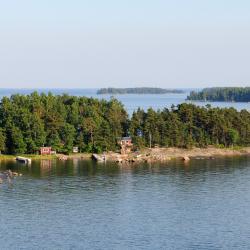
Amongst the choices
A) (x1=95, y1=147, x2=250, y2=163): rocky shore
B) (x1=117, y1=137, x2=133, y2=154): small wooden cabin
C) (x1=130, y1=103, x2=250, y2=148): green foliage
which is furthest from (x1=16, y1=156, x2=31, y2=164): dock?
(x1=130, y1=103, x2=250, y2=148): green foliage

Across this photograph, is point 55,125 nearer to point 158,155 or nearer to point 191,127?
point 158,155

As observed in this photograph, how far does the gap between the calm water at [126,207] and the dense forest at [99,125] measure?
32.5ft

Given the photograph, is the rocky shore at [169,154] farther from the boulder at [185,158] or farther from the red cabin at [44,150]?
the red cabin at [44,150]

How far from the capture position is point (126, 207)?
7650cm

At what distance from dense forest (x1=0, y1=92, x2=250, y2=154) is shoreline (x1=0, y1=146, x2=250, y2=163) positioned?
163cm

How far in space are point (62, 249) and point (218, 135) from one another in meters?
75.3

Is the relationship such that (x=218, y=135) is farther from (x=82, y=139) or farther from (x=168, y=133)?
(x=82, y=139)

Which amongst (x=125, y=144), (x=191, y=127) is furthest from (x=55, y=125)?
(x=191, y=127)

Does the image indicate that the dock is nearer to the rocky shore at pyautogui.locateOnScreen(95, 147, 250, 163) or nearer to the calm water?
the calm water

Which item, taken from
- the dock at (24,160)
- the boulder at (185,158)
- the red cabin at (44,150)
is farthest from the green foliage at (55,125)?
the boulder at (185,158)

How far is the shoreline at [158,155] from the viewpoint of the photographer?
116 m

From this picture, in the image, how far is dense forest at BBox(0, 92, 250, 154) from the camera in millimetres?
117938

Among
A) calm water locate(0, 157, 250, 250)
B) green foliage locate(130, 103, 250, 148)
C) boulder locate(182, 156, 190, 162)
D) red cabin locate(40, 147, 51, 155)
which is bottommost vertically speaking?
calm water locate(0, 157, 250, 250)

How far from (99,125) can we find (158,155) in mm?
12087
